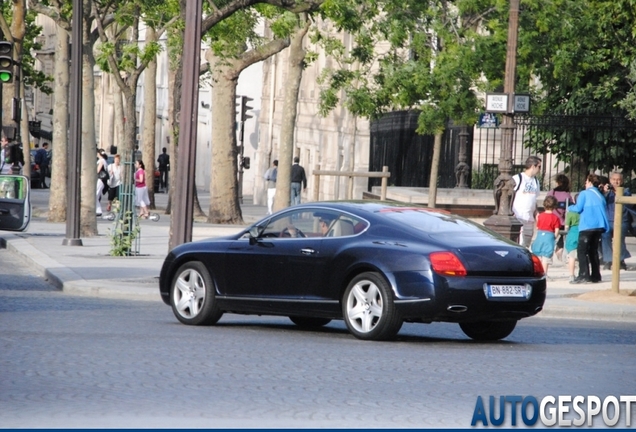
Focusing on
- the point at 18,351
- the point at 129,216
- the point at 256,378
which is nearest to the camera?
the point at 256,378

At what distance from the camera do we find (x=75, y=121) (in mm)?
27219

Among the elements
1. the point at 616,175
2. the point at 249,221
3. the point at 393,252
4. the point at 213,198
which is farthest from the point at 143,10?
the point at 393,252

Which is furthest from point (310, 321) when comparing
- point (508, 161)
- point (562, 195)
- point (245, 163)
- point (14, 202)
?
point (245, 163)

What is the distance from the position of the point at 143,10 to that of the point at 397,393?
25975 mm

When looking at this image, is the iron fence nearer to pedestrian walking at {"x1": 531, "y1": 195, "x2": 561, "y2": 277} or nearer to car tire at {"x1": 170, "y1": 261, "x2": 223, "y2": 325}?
pedestrian walking at {"x1": 531, "y1": 195, "x2": 561, "y2": 277}

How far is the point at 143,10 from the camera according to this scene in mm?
35344

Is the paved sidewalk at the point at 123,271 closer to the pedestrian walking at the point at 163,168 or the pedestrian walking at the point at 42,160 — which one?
the pedestrian walking at the point at 42,160

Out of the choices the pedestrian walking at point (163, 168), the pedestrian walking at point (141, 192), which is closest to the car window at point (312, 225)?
the pedestrian walking at point (141, 192)

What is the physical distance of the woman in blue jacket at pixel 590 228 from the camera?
21875 millimetres

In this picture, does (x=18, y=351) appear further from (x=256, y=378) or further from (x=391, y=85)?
(x=391, y=85)

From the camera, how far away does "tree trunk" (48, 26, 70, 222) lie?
114 ft

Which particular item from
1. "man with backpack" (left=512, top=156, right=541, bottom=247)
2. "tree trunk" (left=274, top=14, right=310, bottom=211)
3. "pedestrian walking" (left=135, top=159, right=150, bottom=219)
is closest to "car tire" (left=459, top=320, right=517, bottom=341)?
"man with backpack" (left=512, top=156, right=541, bottom=247)

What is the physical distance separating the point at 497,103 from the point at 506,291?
922 cm

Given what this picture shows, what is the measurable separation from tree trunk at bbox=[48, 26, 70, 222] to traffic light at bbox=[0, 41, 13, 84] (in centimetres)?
546
